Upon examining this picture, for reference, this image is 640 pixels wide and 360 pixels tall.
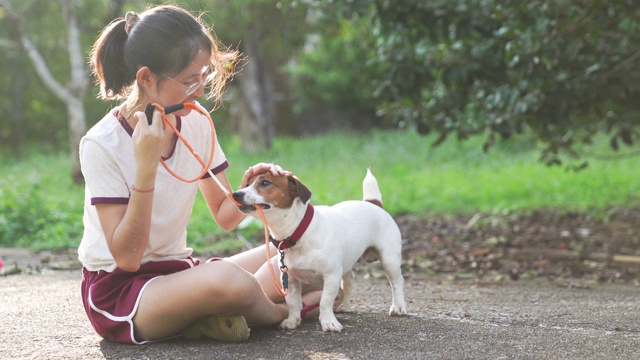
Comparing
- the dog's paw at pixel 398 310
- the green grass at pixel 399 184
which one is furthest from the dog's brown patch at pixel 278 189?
the green grass at pixel 399 184

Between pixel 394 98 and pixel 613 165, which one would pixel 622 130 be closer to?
pixel 394 98

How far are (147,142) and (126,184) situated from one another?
10.2 inches

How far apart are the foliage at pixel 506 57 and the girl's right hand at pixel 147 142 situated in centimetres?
194

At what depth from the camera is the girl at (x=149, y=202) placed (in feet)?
9.25

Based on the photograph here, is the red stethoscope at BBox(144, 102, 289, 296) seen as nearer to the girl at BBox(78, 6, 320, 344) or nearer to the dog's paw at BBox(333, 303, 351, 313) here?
the girl at BBox(78, 6, 320, 344)

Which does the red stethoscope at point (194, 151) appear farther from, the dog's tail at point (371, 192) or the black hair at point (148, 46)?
the dog's tail at point (371, 192)

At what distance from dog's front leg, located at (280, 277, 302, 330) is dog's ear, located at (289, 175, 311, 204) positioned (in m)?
0.35

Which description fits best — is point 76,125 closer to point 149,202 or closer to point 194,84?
point 194,84

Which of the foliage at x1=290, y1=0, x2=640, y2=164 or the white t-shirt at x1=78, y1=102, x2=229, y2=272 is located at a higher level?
the foliage at x1=290, y1=0, x2=640, y2=164

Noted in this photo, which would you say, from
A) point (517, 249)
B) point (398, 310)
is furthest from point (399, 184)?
point (398, 310)

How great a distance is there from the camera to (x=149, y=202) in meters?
2.78

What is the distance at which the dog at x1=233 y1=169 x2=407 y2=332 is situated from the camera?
3.04 metres

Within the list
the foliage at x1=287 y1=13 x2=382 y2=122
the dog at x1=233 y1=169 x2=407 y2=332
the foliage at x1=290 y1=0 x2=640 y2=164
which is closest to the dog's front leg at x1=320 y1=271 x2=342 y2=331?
the dog at x1=233 y1=169 x2=407 y2=332

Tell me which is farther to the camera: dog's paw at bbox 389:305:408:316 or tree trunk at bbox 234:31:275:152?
tree trunk at bbox 234:31:275:152
